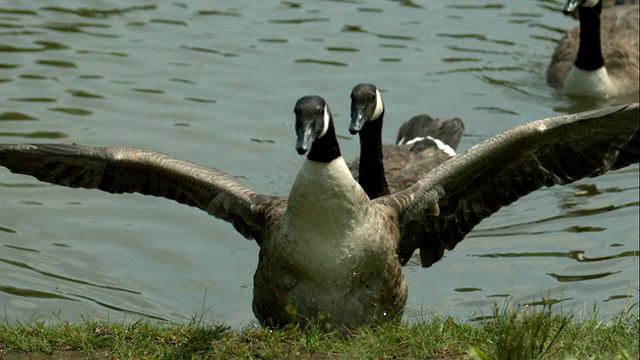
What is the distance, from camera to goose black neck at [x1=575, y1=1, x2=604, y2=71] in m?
14.7

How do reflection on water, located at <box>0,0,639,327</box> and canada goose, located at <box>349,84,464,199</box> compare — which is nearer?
canada goose, located at <box>349,84,464,199</box>

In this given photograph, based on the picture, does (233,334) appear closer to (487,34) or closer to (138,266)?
(138,266)

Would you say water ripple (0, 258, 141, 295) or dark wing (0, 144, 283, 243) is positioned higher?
dark wing (0, 144, 283, 243)

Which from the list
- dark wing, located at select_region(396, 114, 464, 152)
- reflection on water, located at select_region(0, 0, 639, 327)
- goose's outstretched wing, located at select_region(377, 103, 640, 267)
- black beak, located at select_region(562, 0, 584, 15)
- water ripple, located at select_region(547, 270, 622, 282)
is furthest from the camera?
black beak, located at select_region(562, 0, 584, 15)

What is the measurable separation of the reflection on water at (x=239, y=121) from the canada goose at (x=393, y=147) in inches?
33.3

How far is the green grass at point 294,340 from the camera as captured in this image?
660cm

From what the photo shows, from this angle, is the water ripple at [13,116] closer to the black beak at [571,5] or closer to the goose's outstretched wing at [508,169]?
the goose's outstretched wing at [508,169]

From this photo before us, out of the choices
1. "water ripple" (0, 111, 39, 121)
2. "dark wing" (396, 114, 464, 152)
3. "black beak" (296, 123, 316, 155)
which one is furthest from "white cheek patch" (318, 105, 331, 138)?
"water ripple" (0, 111, 39, 121)

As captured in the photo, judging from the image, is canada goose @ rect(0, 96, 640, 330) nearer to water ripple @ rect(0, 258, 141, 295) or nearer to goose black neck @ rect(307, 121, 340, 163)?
goose black neck @ rect(307, 121, 340, 163)

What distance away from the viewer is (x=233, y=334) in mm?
6984

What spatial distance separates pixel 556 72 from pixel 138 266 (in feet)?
24.7

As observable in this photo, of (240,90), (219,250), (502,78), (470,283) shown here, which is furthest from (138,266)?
(502,78)

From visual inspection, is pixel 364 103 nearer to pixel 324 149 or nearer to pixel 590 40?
pixel 324 149

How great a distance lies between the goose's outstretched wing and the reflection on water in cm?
77
